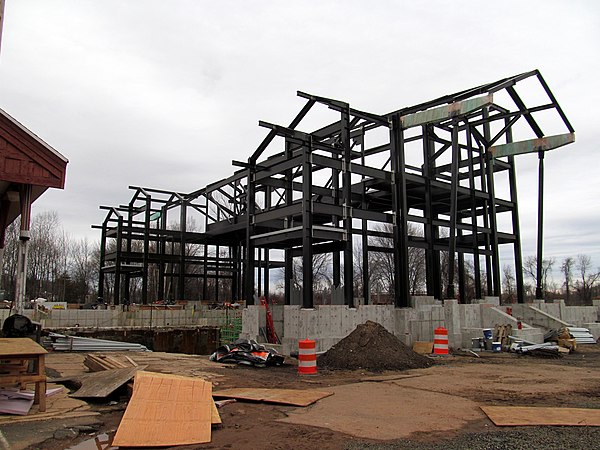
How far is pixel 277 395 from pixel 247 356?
593cm

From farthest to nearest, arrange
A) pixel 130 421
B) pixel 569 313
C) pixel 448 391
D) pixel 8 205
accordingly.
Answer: pixel 569 313 < pixel 8 205 < pixel 448 391 < pixel 130 421

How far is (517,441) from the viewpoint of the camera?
593 centimetres

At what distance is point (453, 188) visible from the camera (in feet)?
82.2

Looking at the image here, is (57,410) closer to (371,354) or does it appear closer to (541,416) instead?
(541,416)

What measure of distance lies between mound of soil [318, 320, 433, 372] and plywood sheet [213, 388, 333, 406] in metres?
5.29

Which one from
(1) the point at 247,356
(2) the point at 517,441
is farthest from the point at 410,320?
(2) the point at 517,441

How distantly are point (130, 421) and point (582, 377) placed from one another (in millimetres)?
11543

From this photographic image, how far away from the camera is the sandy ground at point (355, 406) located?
6.27 meters

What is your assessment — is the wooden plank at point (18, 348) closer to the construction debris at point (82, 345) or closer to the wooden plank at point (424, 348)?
the construction debris at point (82, 345)

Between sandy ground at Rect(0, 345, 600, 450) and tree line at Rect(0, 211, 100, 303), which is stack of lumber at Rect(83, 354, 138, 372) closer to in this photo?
sandy ground at Rect(0, 345, 600, 450)

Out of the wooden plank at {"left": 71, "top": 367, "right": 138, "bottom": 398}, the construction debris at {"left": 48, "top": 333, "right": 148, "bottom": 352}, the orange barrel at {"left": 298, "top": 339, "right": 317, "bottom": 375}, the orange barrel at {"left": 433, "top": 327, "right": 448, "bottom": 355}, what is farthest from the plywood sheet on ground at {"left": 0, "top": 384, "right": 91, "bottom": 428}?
the orange barrel at {"left": 433, "top": 327, "right": 448, "bottom": 355}

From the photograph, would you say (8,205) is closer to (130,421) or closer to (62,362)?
(62,362)

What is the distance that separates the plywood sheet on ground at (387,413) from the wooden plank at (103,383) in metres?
3.29

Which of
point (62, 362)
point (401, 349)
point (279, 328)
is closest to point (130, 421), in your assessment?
point (62, 362)
